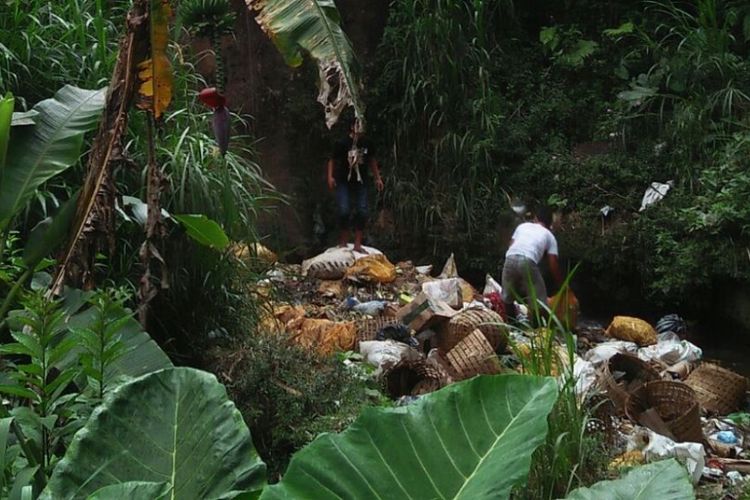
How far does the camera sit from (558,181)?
9.88 m

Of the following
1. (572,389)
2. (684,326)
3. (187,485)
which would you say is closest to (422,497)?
(187,485)

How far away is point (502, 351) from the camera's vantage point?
6.25m

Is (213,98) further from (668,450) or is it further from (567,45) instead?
(567,45)

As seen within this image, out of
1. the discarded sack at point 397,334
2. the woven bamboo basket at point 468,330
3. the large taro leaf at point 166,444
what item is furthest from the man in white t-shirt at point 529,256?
the large taro leaf at point 166,444

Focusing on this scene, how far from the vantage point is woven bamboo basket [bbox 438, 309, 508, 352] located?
20.3ft

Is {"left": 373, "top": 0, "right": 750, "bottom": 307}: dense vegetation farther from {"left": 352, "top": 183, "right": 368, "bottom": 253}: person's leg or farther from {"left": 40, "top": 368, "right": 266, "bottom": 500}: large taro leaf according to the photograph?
{"left": 40, "top": 368, "right": 266, "bottom": 500}: large taro leaf

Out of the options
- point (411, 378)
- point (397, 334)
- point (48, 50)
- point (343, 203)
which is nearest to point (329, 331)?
point (397, 334)

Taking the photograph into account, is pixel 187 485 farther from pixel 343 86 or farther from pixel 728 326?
pixel 728 326

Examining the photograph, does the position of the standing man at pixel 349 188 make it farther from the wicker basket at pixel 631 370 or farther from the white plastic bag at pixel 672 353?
the wicker basket at pixel 631 370

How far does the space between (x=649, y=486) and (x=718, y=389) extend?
478 centimetres

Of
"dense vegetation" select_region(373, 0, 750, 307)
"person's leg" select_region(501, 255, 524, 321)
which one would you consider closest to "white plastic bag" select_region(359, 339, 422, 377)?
"person's leg" select_region(501, 255, 524, 321)

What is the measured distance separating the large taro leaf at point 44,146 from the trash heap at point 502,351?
4.73 ft

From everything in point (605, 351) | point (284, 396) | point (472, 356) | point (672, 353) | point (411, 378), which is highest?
point (284, 396)

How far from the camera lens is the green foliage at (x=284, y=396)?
153 inches
